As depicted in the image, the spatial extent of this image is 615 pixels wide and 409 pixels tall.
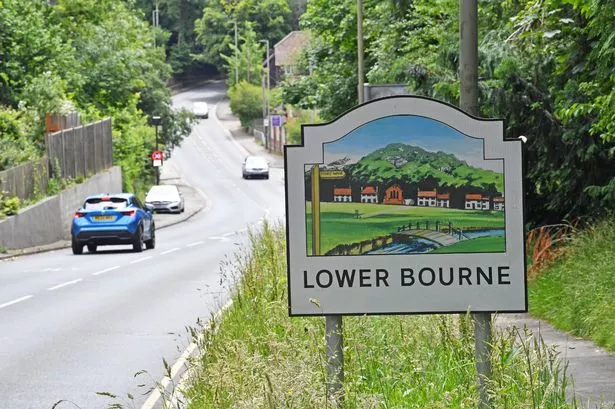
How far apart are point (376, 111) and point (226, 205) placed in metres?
70.5

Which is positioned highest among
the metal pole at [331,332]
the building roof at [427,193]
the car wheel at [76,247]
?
the building roof at [427,193]

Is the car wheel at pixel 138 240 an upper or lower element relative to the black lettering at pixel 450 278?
lower

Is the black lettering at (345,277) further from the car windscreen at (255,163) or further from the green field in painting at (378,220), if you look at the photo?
the car windscreen at (255,163)

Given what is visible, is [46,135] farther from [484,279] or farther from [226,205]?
[484,279]

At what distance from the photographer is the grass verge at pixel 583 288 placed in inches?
510

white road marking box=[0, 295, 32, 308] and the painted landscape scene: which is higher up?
the painted landscape scene

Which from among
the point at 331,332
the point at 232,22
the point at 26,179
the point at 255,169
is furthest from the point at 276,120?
the point at 331,332

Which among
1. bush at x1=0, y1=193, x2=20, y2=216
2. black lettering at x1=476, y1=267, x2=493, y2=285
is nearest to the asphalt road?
bush at x1=0, y1=193, x2=20, y2=216

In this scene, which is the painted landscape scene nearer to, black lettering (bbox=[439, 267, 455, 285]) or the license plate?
black lettering (bbox=[439, 267, 455, 285])

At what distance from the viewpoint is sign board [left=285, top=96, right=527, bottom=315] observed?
7.37 m

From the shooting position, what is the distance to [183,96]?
14538 centimetres

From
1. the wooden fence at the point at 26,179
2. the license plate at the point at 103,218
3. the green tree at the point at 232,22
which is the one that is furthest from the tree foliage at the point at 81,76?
the green tree at the point at 232,22

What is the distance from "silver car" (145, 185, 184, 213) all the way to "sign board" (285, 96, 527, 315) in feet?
197

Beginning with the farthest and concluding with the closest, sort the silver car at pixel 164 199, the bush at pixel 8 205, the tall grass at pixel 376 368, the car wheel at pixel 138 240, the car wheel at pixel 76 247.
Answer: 1. the silver car at pixel 164 199
2. the bush at pixel 8 205
3. the car wheel at pixel 138 240
4. the car wheel at pixel 76 247
5. the tall grass at pixel 376 368
